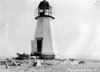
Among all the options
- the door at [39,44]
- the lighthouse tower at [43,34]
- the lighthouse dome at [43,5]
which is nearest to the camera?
the lighthouse tower at [43,34]

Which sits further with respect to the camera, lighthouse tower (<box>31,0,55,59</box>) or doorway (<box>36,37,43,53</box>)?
doorway (<box>36,37,43,53</box>)

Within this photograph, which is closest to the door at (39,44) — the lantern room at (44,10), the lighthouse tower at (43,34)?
the lighthouse tower at (43,34)

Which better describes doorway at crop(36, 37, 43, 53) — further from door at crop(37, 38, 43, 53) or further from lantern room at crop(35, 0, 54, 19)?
lantern room at crop(35, 0, 54, 19)

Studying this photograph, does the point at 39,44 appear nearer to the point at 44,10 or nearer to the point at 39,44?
the point at 39,44

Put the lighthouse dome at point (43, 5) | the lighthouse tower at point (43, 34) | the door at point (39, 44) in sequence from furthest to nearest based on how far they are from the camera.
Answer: the lighthouse dome at point (43, 5) < the door at point (39, 44) < the lighthouse tower at point (43, 34)

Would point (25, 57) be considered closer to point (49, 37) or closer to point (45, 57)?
point (45, 57)

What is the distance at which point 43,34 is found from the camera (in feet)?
96.0

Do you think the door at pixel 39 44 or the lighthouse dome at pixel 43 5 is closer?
the door at pixel 39 44

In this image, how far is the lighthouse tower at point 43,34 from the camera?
2884 cm

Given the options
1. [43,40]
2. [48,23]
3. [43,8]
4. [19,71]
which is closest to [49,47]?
[43,40]

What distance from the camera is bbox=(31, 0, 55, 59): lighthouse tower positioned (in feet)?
94.6

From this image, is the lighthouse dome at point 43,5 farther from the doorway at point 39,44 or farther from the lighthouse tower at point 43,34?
the doorway at point 39,44

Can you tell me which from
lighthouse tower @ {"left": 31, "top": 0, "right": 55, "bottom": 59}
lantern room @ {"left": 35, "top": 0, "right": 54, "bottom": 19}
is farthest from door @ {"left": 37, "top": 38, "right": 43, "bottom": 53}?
lantern room @ {"left": 35, "top": 0, "right": 54, "bottom": 19}

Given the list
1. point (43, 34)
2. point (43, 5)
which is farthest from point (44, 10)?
point (43, 34)
